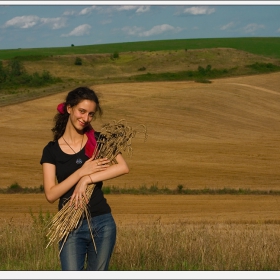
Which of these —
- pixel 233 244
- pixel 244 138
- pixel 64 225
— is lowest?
pixel 244 138

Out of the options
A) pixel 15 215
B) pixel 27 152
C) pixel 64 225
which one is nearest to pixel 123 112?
pixel 27 152

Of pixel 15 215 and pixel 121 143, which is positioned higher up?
pixel 121 143

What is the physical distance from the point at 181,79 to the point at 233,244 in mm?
47714

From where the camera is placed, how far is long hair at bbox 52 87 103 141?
16.6 feet

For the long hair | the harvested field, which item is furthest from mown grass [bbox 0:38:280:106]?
the long hair

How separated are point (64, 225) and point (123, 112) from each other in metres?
32.6

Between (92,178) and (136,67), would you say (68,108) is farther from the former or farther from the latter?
(136,67)

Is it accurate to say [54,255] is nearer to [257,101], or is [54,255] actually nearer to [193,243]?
[193,243]

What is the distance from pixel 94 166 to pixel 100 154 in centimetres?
15

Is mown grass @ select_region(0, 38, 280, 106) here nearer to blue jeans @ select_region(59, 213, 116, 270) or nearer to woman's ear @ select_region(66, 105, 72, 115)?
woman's ear @ select_region(66, 105, 72, 115)

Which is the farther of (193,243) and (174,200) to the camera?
(174,200)

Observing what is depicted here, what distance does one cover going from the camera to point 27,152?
93.7 feet

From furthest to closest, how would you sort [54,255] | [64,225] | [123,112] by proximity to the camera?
1. [123,112]
2. [54,255]
3. [64,225]

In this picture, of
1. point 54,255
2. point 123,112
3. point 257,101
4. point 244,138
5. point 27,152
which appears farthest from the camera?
point 257,101
